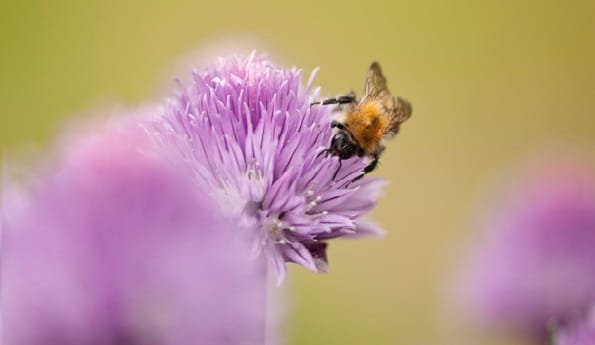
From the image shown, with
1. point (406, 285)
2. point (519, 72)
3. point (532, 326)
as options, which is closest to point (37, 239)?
point (532, 326)

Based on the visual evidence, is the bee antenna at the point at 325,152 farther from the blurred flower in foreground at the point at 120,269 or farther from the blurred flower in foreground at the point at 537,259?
the blurred flower in foreground at the point at 537,259

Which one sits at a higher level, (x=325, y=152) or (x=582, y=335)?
(x=325, y=152)

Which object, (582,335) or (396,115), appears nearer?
(582,335)

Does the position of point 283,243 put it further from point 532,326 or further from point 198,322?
point 532,326

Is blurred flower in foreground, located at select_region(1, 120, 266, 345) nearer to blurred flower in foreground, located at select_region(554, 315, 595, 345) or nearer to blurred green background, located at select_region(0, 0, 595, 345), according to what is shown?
blurred flower in foreground, located at select_region(554, 315, 595, 345)

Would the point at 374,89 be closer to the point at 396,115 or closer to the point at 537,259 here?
the point at 396,115

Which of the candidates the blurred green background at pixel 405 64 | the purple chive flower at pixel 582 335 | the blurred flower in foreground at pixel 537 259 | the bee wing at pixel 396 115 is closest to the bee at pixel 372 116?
the bee wing at pixel 396 115

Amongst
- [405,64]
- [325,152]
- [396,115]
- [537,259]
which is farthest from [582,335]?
[405,64]
